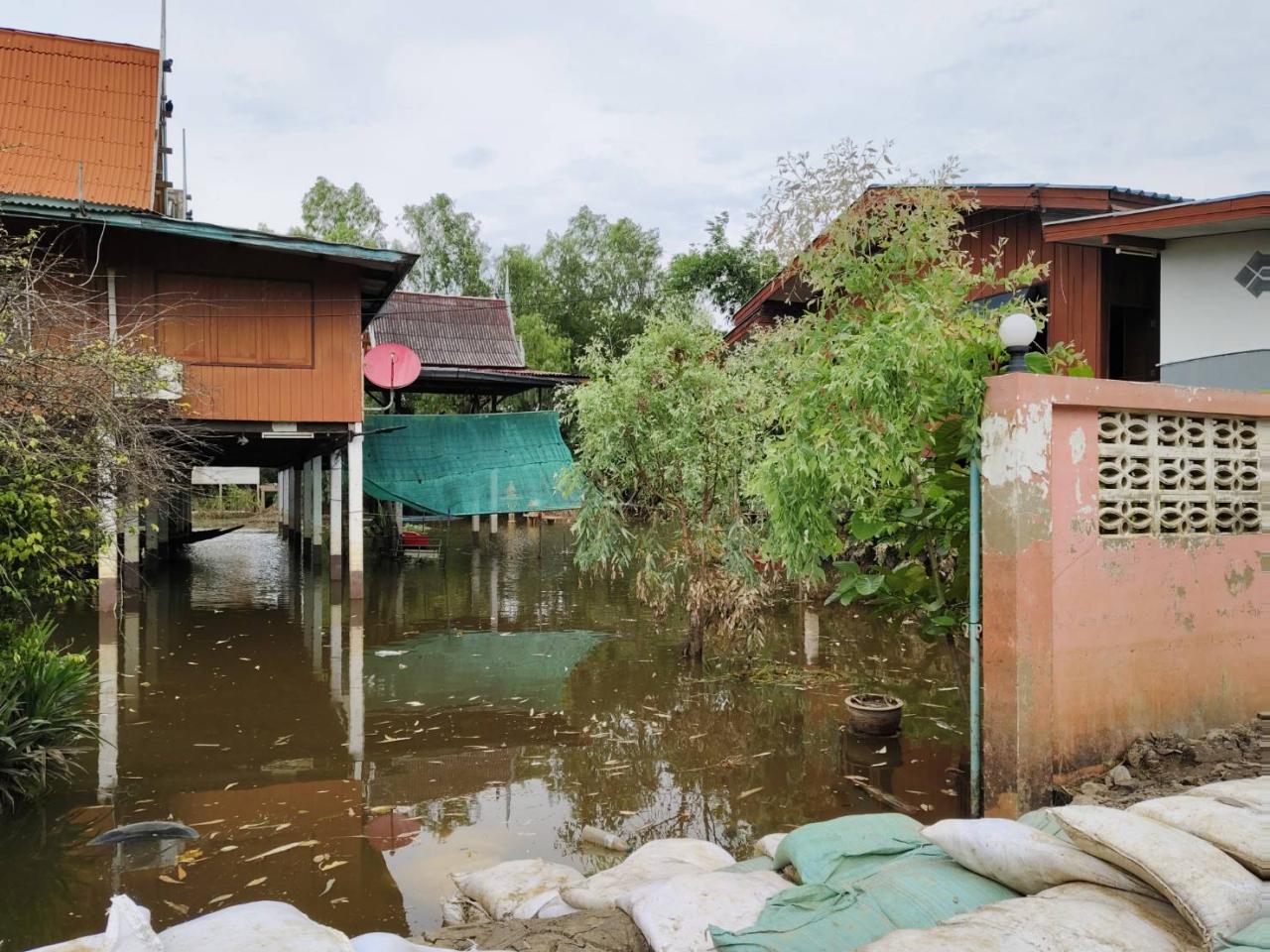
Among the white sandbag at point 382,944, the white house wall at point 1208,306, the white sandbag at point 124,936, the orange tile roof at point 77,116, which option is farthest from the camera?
the orange tile roof at point 77,116

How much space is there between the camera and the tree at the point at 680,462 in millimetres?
7953

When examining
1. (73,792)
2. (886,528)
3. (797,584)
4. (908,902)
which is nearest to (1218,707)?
(886,528)

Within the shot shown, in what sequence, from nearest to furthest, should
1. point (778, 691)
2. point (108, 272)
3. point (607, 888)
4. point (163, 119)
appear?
point (607, 888)
point (778, 691)
point (108, 272)
point (163, 119)

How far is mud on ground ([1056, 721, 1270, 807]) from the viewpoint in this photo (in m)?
4.01

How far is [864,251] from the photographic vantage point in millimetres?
5047

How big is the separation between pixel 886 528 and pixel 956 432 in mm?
771

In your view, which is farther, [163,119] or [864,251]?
[163,119]

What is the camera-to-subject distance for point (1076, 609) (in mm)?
4223

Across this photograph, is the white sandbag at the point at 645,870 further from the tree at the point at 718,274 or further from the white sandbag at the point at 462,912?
the tree at the point at 718,274

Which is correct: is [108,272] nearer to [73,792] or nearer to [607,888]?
[73,792]

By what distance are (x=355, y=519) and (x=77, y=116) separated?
6.94 meters

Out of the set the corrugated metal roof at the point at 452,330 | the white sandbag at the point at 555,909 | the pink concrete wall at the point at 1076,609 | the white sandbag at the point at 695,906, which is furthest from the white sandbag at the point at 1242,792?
the corrugated metal roof at the point at 452,330

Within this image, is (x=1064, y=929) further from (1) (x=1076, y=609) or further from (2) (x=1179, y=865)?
(1) (x=1076, y=609)

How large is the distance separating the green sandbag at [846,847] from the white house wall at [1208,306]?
5.76 metres
